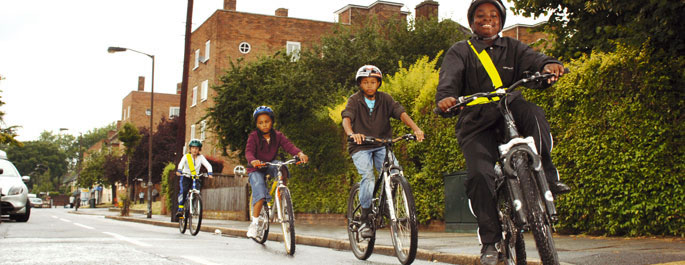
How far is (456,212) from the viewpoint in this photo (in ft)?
37.0

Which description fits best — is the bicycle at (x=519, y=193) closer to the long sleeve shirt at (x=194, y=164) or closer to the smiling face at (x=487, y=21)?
the smiling face at (x=487, y=21)

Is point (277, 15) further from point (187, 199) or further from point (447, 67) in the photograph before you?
point (447, 67)

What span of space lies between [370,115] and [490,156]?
3.05 meters

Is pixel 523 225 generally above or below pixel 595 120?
below

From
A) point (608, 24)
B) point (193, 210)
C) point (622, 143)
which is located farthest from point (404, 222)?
point (608, 24)

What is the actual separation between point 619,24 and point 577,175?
298 cm

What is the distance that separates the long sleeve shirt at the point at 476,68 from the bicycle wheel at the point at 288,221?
363 centimetres

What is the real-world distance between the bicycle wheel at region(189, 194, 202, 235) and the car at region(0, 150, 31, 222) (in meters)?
7.15

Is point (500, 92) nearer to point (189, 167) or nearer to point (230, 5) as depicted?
point (189, 167)

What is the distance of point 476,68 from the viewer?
461 centimetres

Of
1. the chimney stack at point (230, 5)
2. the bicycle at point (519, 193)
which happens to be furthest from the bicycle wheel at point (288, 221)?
the chimney stack at point (230, 5)

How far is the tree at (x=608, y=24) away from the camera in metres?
8.66

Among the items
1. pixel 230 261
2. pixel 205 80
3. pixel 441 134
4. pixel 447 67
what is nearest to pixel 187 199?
pixel 441 134

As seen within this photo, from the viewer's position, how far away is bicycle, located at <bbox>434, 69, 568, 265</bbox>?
3.68 metres
